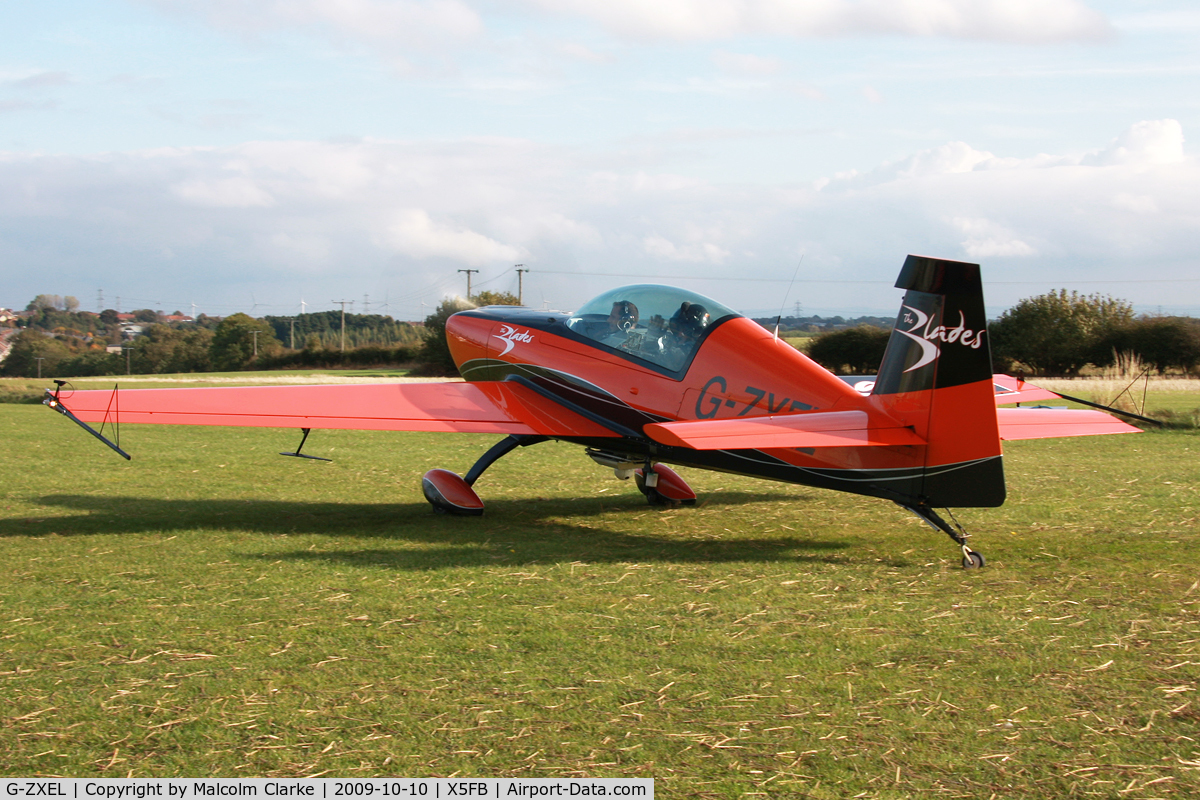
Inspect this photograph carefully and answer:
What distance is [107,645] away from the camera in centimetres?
445

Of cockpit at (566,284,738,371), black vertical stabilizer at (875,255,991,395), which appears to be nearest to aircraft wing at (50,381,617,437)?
cockpit at (566,284,738,371)

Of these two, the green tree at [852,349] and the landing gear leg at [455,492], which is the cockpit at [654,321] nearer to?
the landing gear leg at [455,492]

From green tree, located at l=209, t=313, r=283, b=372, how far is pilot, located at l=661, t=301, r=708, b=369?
227ft

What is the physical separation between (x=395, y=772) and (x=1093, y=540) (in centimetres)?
594

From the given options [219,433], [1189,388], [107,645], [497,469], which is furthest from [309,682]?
[1189,388]

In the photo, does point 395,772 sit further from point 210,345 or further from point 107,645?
point 210,345

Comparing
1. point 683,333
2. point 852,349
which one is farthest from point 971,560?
point 852,349

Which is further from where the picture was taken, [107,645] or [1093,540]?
[1093,540]

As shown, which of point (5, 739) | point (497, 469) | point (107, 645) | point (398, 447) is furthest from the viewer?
point (398, 447)

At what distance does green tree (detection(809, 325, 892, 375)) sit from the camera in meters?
34.4

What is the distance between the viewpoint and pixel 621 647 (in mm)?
4379
